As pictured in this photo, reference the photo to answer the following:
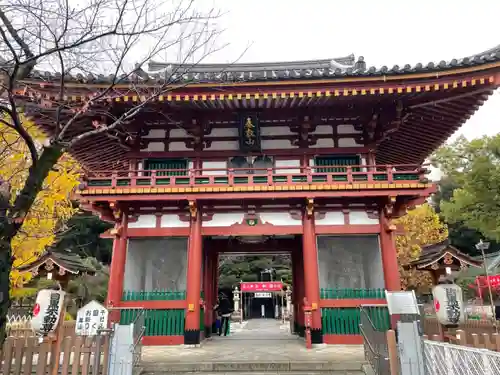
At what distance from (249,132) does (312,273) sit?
15.8 ft

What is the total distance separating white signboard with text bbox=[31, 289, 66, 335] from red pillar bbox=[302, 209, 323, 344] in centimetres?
654

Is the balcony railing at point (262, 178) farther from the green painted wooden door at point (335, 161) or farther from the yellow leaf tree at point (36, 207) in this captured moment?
the yellow leaf tree at point (36, 207)

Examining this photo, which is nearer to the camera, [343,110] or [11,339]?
[11,339]

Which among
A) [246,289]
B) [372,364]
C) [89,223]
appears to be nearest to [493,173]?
[372,364]

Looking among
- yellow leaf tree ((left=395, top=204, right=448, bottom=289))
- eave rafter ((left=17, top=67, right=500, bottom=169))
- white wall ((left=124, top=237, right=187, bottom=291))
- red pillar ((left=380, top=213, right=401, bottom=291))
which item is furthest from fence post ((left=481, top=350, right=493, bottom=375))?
yellow leaf tree ((left=395, top=204, right=448, bottom=289))

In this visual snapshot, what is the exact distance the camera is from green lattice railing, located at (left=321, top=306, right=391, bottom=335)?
34.9 ft

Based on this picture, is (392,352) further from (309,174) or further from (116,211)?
(116,211)

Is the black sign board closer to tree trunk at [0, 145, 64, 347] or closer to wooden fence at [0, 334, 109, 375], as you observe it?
tree trunk at [0, 145, 64, 347]

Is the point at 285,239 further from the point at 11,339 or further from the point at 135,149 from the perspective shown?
the point at 11,339

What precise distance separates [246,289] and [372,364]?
1078 inches

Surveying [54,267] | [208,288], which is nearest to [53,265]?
[54,267]

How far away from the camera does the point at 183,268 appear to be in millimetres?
11664

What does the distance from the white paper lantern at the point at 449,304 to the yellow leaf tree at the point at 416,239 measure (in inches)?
798

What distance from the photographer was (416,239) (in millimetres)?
30125
